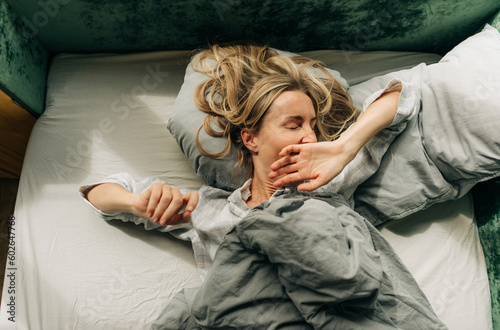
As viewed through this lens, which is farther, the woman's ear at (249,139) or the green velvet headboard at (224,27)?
the green velvet headboard at (224,27)

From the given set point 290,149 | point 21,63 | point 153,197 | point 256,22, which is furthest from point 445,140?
point 21,63

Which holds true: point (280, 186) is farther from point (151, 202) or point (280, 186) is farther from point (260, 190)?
point (151, 202)

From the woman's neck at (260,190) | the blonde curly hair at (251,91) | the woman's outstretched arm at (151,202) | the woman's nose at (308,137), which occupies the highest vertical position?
the blonde curly hair at (251,91)

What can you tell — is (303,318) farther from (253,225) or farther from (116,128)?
(116,128)

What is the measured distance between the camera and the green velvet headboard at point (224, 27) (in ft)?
3.70

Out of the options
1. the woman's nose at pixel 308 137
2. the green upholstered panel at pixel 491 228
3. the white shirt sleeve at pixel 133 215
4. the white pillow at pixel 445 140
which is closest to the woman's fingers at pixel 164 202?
the white shirt sleeve at pixel 133 215

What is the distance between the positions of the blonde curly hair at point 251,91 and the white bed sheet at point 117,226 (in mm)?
199

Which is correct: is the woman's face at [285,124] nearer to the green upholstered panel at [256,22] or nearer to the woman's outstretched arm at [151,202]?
the woman's outstretched arm at [151,202]

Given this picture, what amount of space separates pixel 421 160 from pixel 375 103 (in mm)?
213

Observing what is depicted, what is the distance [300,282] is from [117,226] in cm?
60

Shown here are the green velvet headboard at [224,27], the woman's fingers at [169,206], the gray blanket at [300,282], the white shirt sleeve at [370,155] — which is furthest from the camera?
the green velvet headboard at [224,27]

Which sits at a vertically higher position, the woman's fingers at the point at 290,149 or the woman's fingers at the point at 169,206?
the woman's fingers at the point at 290,149

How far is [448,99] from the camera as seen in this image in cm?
99

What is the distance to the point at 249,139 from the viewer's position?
3.36ft
